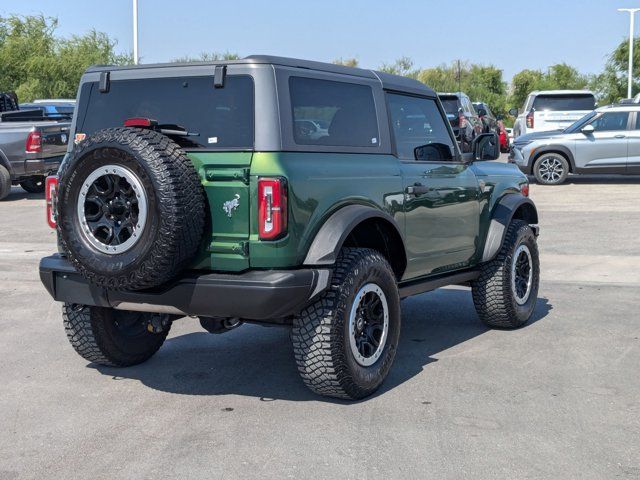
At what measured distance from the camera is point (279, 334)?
290 inches

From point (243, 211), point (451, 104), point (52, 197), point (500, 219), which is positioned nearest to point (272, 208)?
point (243, 211)

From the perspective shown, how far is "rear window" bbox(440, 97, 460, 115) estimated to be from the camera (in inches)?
877

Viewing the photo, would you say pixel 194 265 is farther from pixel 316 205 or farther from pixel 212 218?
pixel 316 205

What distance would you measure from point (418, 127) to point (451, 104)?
16.1m

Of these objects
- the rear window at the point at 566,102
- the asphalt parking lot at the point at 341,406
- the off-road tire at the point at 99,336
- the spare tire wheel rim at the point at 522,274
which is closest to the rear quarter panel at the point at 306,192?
the asphalt parking lot at the point at 341,406

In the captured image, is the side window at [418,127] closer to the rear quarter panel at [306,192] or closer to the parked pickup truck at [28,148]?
the rear quarter panel at [306,192]

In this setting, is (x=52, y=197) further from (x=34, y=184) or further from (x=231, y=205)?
(x=34, y=184)

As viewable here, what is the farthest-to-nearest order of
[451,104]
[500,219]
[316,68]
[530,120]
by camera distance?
[530,120] → [451,104] → [500,219] → [316,68]

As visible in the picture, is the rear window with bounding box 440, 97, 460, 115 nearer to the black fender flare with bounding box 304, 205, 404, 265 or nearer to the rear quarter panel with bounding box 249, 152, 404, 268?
the rear quarter panel with bounding box 249, 152, 404, 268

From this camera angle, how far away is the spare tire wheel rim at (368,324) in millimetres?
5434

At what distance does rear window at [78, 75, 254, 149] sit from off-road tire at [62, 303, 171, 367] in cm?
115

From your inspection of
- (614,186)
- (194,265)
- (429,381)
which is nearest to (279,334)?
(429,381)

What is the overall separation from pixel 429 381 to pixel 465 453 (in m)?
1.33

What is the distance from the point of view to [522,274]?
7.77m
